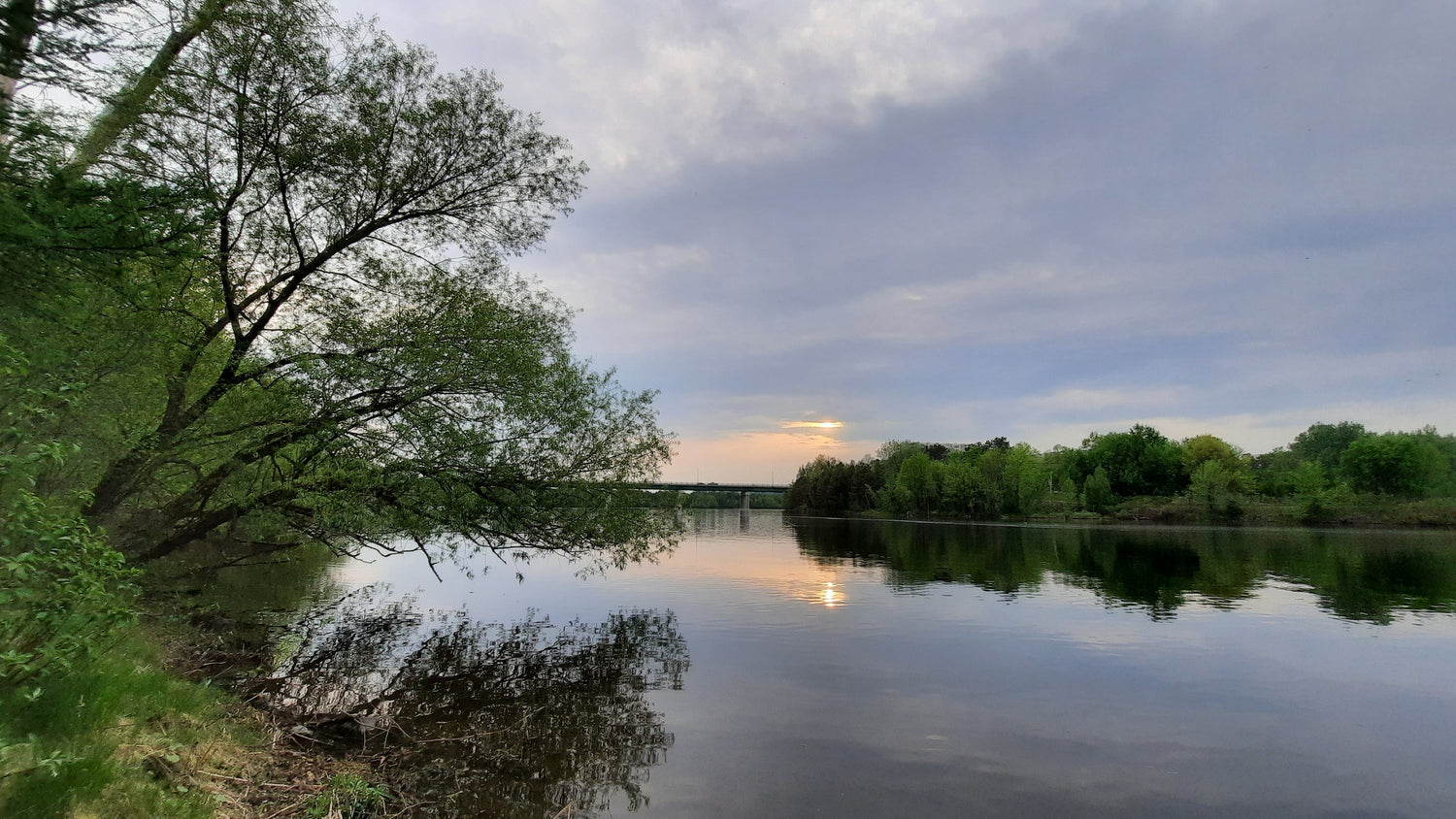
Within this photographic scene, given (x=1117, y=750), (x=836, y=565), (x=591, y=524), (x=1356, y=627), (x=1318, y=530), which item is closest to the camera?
(x=1117, y=750)

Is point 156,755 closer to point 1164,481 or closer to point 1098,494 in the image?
point 1098,494

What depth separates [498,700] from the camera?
16.7 metres

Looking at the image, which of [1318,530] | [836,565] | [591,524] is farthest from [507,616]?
[1318,530]

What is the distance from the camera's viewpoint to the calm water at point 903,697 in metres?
12.5

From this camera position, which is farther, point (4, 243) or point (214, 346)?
Answer: point (214, 346)

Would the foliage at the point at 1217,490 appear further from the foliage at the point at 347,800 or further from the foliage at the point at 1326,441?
the foliage at the point at 347,800

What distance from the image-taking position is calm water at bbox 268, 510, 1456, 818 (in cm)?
1252

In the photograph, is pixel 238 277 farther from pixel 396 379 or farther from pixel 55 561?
pixel 55 561

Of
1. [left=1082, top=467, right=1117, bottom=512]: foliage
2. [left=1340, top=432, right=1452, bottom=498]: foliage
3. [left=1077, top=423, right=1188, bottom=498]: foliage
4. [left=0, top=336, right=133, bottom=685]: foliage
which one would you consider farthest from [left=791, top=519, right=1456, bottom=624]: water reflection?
[left=1077, top=423, right=1188, bottom=498]: foliage

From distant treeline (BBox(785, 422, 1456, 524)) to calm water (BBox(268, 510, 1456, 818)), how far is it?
93.1 metres

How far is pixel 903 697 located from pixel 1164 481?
161265 millimetres

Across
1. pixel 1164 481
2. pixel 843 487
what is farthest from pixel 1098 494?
pixel 843 487

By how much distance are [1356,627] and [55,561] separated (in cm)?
3958

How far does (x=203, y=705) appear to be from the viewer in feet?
38.7
